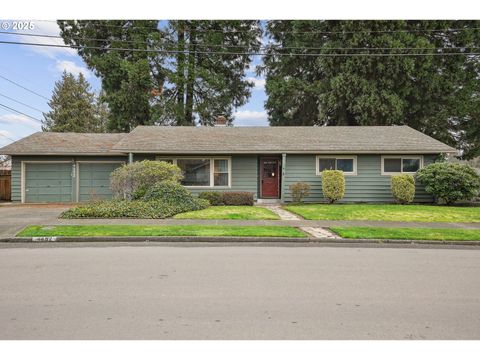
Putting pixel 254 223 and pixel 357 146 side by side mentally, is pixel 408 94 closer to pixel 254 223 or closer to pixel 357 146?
pixel 357 146

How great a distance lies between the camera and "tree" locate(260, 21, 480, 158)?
2444cm

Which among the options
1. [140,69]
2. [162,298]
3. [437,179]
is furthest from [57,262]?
[140,69]

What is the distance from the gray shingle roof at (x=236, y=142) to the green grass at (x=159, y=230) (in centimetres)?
750

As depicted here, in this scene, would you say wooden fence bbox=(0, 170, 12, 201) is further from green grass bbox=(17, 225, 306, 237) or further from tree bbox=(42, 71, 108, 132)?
tree bbox=(42, 71, 108, 132)

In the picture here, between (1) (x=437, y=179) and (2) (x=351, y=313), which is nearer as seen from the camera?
(2) (x=351, y=313)

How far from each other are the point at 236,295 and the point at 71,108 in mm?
47663

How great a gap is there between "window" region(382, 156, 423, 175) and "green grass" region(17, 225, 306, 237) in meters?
9.97

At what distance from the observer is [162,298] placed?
4.31 meters

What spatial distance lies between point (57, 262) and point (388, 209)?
1254cm

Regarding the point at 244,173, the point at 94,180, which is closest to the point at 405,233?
the point at 244,173

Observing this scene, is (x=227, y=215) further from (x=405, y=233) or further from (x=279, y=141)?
(x=279, y=141)

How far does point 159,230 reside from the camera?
29.6 feet

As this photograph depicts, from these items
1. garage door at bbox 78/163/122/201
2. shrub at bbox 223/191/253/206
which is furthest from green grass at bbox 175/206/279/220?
garage door at bbox 78/163/122/201

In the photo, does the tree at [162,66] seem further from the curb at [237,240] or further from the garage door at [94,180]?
the curb at [237,240]
